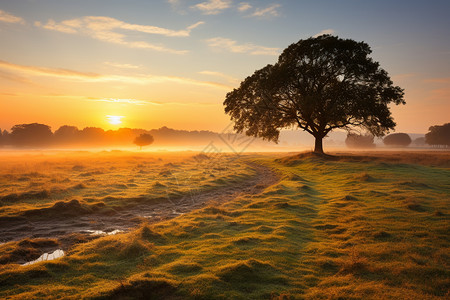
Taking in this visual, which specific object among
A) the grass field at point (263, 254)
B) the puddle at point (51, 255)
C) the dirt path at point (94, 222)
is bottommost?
the dirt path at point (94, 222)

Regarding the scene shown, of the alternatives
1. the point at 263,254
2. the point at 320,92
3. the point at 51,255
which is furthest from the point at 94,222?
the point at 320,92

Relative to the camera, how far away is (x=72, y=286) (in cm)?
700

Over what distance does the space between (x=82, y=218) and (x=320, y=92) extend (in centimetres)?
3843

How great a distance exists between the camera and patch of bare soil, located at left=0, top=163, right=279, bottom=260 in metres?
12.2

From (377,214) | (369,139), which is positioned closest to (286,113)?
(377,214)

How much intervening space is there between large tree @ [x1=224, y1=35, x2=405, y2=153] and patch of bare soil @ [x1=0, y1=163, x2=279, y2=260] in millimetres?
27700

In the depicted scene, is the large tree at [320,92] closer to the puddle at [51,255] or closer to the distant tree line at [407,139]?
the puddle at [51,255]

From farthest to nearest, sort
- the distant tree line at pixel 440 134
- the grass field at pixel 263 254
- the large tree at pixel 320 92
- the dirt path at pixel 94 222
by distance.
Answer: the distant tree line at pixel 440 134
the large tree at pixel 320 92
the dirt path at pixel 94 222
the grass field at pixel 263 254

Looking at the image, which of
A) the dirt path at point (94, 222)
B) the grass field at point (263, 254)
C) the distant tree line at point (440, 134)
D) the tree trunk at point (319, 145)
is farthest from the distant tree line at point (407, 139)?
the dirt path at point (94, 222)

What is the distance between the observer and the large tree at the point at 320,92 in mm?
38062

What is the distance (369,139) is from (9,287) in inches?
7182

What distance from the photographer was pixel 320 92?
1592 inches

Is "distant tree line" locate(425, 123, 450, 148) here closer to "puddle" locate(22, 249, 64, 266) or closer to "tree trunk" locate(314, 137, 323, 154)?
"tree trunk" locate(314, 137, 323, 154)

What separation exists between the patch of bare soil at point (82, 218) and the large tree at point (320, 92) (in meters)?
27.7
